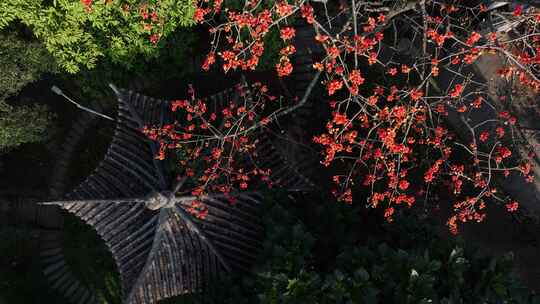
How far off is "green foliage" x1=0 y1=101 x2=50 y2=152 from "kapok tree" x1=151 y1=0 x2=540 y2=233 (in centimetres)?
449

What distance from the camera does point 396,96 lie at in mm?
8242

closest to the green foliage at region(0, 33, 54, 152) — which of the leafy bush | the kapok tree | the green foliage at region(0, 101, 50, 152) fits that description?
the green foliage at region(0, 101, 50, 152)

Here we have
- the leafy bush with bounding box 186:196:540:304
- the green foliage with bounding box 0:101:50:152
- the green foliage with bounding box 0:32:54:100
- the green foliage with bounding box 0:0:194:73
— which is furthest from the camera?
the green foliage with bounding box 0:101:50:152

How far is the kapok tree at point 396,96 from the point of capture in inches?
307

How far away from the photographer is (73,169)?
39.4 ft

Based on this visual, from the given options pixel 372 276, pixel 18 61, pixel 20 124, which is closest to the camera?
pixel 372 276

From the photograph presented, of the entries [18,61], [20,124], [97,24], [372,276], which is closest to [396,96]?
[372,276]

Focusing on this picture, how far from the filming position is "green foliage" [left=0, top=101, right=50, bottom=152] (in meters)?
9.68

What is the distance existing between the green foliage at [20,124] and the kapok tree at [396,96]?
449 cm

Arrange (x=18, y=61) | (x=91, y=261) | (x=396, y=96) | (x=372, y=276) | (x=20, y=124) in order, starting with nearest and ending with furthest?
(x=372, y=276) → (x=396, y=96) → (x=18, y=61) → (x=20, y=124) → (x=91, y=261)

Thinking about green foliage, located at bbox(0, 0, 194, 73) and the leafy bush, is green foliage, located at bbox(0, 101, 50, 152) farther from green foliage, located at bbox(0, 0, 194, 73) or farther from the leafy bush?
the leafy bush

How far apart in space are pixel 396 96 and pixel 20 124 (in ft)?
29.0

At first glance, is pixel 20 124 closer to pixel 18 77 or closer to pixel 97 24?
A: pixel 18 77

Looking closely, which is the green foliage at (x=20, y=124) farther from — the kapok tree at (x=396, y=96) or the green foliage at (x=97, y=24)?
the kapok tree at (x=396, y=96)
